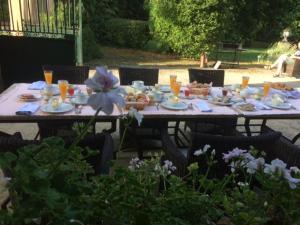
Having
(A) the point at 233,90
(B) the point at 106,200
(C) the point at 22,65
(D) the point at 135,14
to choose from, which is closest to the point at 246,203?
(B) the point at 106,200

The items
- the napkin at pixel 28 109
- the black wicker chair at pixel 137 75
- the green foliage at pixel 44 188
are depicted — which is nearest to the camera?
the green foliage at pixel 44 188

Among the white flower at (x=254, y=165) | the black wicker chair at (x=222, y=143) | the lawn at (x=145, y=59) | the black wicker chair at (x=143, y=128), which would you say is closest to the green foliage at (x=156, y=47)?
the lawn at (x=145, y=59)

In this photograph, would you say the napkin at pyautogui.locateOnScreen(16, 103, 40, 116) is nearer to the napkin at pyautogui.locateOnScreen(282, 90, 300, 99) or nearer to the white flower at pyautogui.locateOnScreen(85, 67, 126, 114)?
the white flower at pyautogui.locateOnScreen(85, 67, 126, 114)

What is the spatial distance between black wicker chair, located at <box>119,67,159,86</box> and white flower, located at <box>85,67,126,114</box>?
3.00m

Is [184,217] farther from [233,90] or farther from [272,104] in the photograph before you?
[233,90]

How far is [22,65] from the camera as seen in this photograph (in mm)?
5512

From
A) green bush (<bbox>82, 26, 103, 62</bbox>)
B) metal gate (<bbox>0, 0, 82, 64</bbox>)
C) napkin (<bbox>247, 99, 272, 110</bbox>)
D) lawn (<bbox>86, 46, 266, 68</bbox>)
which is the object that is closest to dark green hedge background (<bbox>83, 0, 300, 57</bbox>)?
lawn (<bbox>86, 46, 266, 68</bbox>)

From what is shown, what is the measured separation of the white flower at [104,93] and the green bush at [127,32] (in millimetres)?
11364

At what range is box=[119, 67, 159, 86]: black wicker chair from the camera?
12.3ft

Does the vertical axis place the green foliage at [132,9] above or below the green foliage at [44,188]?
above

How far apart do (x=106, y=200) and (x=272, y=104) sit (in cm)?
245

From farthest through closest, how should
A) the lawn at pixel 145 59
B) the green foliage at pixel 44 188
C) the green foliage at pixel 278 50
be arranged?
the green foliage at pixel 278 50, the lawn at pixel 145 59, the green foliage at pixel 44 188

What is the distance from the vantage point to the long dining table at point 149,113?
2383 millimetres

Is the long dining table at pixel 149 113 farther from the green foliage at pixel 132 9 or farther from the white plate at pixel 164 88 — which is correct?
the green foliage at pixel 132 9
